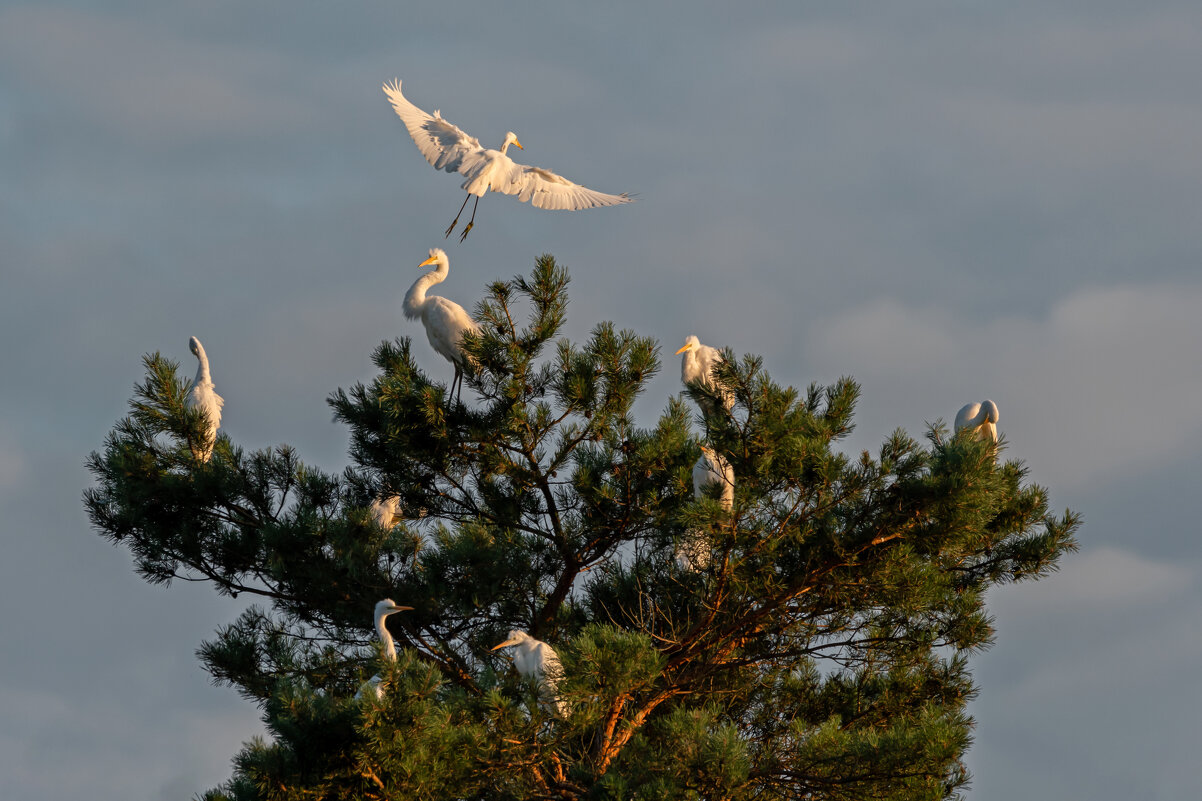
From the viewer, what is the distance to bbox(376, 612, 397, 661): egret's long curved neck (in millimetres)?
6527

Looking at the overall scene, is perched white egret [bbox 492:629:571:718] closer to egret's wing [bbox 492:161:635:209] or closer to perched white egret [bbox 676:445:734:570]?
perched white egret [bbox 676:445:734:570]

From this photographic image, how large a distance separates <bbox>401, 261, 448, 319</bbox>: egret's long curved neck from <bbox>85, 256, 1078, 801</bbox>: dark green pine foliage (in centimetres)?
149

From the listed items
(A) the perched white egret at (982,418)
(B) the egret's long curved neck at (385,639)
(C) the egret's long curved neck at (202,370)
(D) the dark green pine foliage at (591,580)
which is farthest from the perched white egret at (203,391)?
(A) the perched white egret at (982,418)

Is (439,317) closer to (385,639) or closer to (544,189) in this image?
(544,189)

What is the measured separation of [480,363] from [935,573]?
2.68m

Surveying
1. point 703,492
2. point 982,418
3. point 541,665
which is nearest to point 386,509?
point 541,665

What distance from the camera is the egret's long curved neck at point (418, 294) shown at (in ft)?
32.6

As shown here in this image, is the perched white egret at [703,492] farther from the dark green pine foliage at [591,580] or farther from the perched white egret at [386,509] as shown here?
the perched white egret at [386,509]

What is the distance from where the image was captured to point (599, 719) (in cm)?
639

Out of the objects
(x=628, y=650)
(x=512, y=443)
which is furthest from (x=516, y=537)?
(x=628, y=650)

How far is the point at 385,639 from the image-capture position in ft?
23.8

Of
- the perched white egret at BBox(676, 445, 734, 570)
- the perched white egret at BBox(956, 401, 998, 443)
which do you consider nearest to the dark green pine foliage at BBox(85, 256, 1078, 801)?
the perched white egret at BBox(676, 445, 734, 570)

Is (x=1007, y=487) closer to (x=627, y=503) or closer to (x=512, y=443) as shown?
(x=627, y=503)

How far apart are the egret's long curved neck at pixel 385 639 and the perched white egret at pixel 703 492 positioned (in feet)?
5.22
